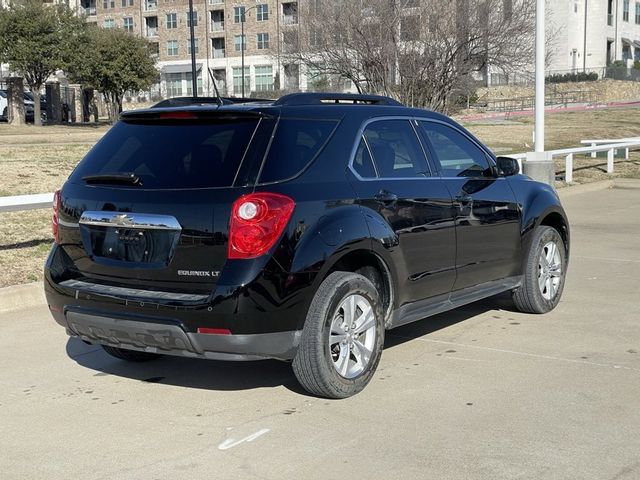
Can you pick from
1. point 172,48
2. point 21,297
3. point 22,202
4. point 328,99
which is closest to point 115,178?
point 328,99

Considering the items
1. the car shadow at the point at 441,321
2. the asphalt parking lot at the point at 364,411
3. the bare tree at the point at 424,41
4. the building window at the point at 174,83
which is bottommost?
the asphalt parking lot at the point at 364,411

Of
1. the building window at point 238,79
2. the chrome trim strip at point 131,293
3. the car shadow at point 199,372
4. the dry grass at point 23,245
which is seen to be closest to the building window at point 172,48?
the building window at point 238,79

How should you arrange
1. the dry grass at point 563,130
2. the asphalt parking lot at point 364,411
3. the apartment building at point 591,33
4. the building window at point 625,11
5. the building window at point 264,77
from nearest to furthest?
1. the asphalt parking lot at point 364,411
2. the dry grass at point 563,130
3. the apartment building at point 591,33
4. the building window at point 625,11
5. the building window at point 264,77

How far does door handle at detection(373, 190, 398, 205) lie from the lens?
541cm

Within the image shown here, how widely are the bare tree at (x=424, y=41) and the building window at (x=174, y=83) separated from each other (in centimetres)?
6492

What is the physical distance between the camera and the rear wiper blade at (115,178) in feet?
16.5

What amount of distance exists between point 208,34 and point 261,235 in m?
83.4

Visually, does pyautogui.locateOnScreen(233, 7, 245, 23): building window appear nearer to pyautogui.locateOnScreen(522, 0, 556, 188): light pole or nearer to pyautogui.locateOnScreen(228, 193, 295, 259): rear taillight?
pyautogui.locateOnScreen(522, 0, 556, 188): light pole

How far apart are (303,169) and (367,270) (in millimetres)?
831

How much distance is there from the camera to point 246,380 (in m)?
5.64

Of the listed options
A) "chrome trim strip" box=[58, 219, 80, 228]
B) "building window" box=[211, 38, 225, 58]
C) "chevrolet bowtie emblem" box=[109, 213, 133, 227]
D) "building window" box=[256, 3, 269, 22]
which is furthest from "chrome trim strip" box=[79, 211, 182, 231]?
"building window" box=[211, 38, 225, 58]

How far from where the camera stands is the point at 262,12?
8175 centimetres

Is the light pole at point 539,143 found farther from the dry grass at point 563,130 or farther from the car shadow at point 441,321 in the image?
the dry grass at point 563,130

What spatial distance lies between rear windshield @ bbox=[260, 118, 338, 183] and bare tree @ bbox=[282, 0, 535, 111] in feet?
60.2
